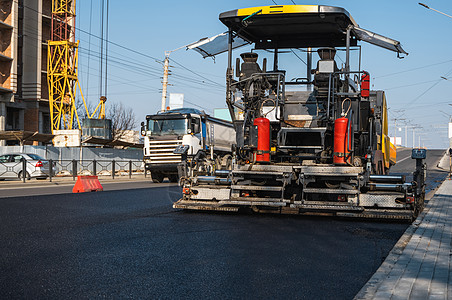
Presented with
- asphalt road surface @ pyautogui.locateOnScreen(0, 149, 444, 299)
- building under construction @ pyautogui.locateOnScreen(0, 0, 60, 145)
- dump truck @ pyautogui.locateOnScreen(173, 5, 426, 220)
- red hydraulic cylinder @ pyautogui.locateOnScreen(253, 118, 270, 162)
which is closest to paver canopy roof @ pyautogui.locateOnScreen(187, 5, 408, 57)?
dump truck @ pyautogui.locateOnScreen(173, 5, 426, 220)

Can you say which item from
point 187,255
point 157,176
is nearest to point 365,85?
point 187,255

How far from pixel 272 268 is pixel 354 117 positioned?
480 centimetres

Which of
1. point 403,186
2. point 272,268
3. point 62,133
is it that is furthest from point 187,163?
point 62,133

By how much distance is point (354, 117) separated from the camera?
31.6 ft

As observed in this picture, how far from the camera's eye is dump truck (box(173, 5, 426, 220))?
29.8ft

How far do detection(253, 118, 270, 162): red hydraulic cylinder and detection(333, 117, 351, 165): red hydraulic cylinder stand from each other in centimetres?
118

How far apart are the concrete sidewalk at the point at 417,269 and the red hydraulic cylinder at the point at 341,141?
162 centimetres

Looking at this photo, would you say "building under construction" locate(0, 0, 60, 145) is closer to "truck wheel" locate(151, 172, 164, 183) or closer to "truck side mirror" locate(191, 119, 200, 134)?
"truck wheel" locate(151, 172, 164, 183)

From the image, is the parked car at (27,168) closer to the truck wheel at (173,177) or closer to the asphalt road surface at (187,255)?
the truck wheel at (173,177)

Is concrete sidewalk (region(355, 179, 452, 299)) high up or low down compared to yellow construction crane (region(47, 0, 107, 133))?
down

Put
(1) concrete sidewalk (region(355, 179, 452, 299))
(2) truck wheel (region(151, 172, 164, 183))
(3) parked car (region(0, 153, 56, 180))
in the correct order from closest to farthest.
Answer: (1) concrete sidewalk (region(355, 179, 452, 299)), (2) truck wheel (region(151, 172, 164, 183)), (3) parked car (region(0, 153, 56, 180))

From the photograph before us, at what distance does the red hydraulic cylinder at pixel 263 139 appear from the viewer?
372 inches

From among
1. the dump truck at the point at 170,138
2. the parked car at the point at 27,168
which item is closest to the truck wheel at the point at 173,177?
the dump truck at the point at 170,138

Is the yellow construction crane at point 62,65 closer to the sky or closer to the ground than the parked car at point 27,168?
closer to the sky
